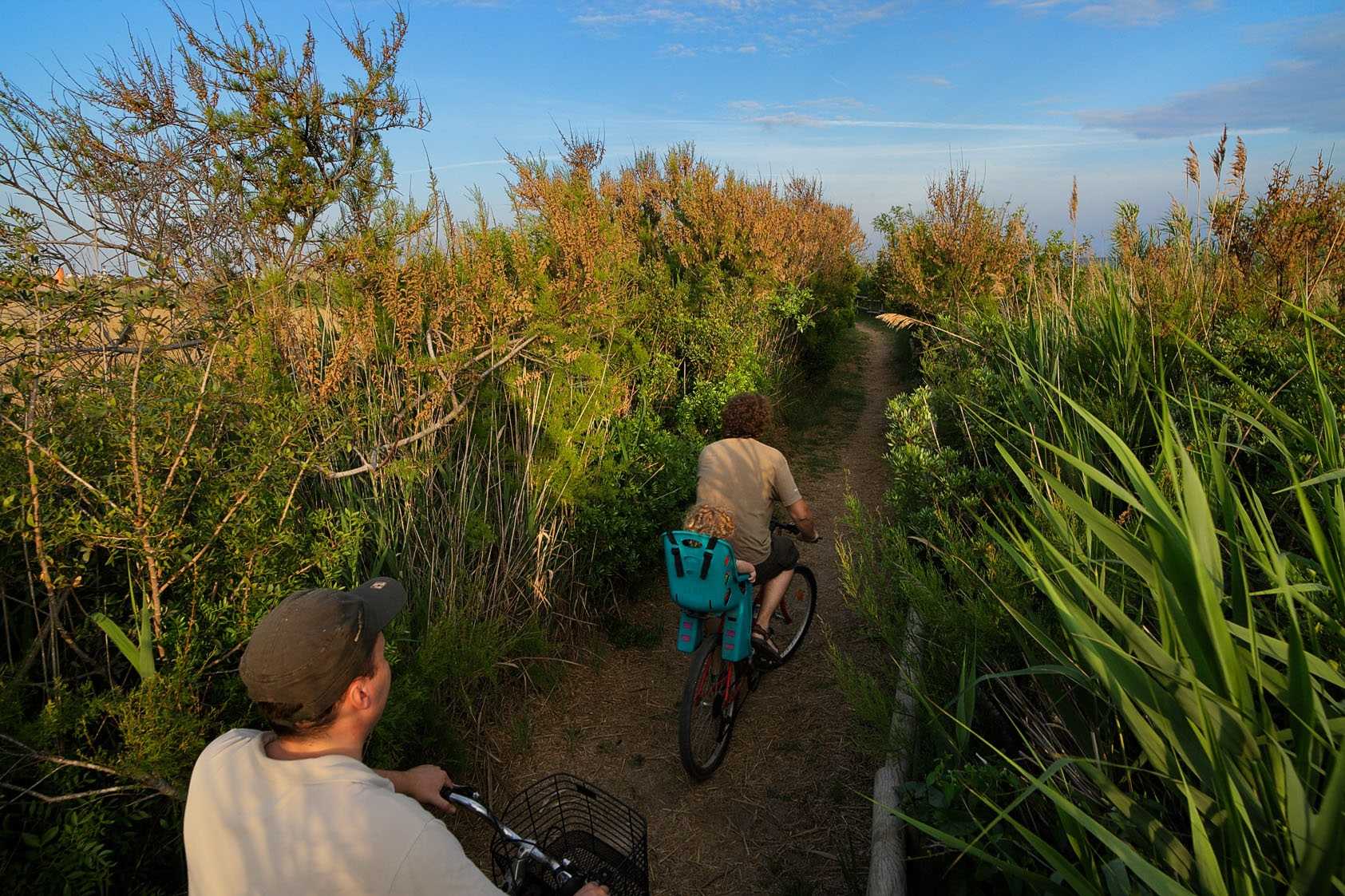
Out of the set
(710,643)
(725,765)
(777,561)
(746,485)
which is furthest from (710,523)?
(725,765)

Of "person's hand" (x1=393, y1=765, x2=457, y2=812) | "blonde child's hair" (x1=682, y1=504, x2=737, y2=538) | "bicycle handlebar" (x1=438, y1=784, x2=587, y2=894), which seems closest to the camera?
"bicycle handlebar" (x1=438, y1=784, x2=587, y2=894)

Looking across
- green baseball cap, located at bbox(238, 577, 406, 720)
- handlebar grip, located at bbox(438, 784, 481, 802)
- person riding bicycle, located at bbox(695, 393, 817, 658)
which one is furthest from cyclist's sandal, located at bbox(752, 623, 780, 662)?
green baseball cap, located at bbox(238, 577, 406, 720)

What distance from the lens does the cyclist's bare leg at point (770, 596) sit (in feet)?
15.2

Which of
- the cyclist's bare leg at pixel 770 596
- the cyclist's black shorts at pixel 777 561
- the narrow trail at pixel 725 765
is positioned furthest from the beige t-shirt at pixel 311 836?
the cyclist's bare leg at pixel 770 596

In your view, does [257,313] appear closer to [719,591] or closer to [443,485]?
[443,485]

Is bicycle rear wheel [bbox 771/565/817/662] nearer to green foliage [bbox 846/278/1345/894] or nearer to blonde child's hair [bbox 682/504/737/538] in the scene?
green foliage [bbox 846/278/1345/894]

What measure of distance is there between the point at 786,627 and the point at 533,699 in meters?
2.07

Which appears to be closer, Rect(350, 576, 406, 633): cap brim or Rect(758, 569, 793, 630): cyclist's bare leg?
Rect(350, 576, 406, 633): cap brim

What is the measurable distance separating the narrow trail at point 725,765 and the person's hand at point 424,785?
1.78 meters

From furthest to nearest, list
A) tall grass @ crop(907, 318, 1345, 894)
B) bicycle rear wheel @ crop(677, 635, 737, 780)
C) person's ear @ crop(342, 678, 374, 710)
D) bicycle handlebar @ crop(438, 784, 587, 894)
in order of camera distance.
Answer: bicycle rear wheel @ crop(677, 635, 737, 780)
bicycle handlebar @ crop(438, 784, 587, 894)
person's ear @ crop(342, 678, 374, 710)
tall grass @ crop(907, 318, 1345, 894)

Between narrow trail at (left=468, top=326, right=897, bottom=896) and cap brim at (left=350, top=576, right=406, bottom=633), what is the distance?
204cm

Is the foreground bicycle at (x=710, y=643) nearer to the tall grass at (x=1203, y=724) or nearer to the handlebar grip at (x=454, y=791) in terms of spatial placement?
the handlebar grip at (x=454, y=791)

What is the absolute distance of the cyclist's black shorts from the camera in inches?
178

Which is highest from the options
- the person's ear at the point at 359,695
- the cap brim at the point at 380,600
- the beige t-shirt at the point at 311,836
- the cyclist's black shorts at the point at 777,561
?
the cap brim at the point at 380,600
